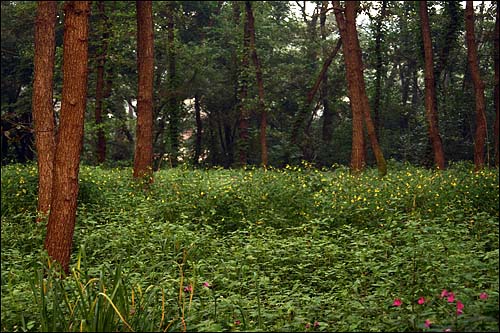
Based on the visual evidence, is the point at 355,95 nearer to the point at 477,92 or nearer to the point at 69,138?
the point at 477,92

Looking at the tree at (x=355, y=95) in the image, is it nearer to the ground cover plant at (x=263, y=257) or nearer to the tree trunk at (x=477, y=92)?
the tree trunk at (x=477, y=92)

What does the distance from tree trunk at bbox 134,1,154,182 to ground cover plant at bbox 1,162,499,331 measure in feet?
2.44

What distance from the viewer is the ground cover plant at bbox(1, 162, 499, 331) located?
5625 mm

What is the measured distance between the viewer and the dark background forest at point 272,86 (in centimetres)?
3212

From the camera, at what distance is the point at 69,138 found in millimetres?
8625

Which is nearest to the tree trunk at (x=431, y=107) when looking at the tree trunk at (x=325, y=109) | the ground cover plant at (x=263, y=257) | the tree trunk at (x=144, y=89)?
the ground cover plant at (x=263, y=257)

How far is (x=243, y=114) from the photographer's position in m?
31.2

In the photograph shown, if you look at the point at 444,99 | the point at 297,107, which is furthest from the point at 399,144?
the point at 297,107

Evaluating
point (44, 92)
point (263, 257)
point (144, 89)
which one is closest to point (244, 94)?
point (144, 89)

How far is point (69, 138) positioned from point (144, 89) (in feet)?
23.7

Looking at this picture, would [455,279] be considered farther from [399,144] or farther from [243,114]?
[399,144]

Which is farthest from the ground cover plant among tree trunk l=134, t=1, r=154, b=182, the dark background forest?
the dark background forest

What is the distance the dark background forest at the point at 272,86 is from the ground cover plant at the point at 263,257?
17.0 meters

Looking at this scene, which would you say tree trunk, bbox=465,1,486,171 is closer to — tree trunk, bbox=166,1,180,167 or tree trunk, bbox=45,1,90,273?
tree trunk, bbox=45,1,90,273
